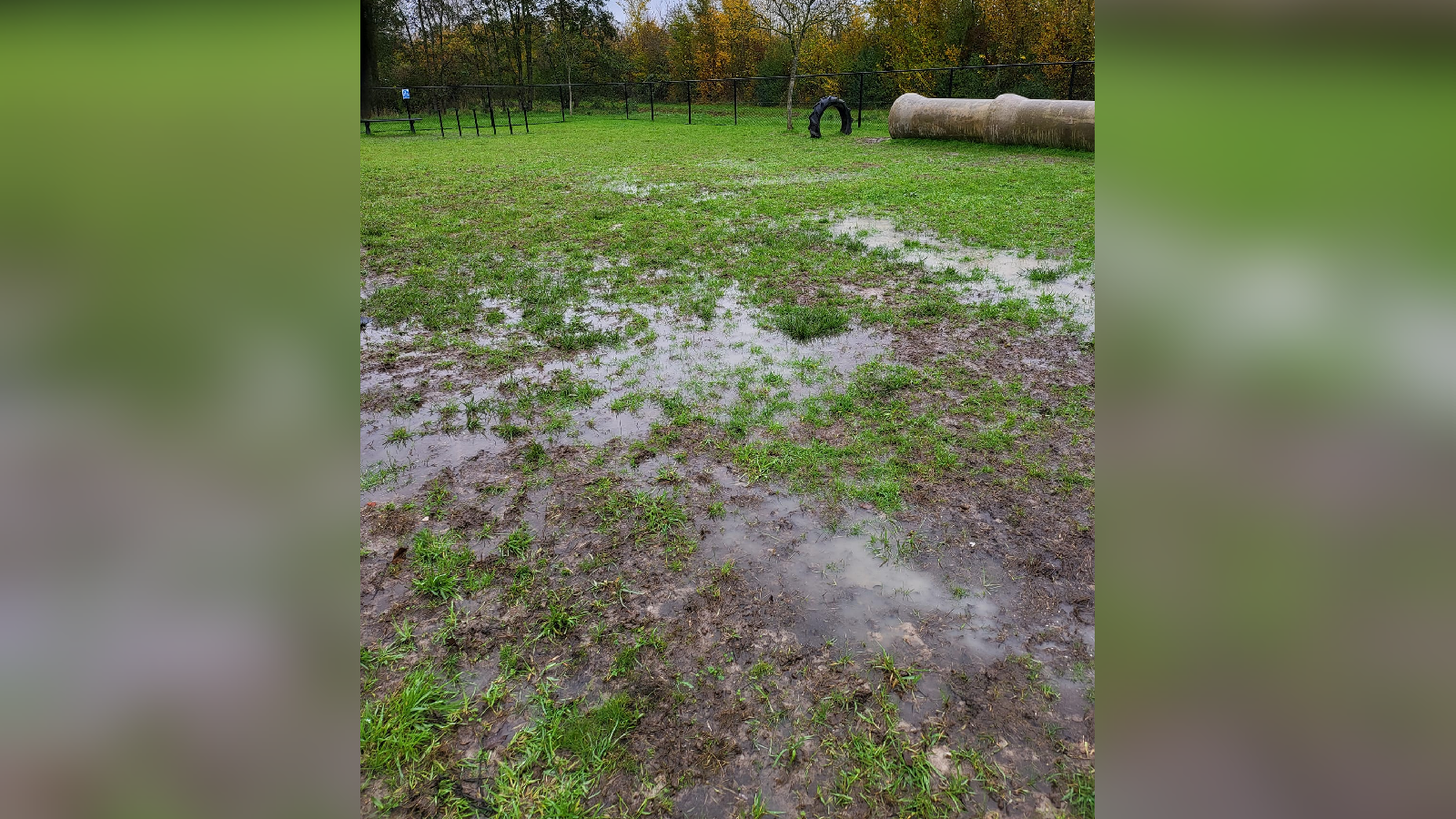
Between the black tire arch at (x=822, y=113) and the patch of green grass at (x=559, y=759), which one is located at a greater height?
the black tire arch at (x=822, y=113)

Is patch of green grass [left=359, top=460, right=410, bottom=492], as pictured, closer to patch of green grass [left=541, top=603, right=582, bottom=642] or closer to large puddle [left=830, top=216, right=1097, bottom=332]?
patch of green grass [left=541, top=603, right=582, bottom=642]

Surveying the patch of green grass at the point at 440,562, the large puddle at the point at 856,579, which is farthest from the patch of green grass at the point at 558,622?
the large puddle at the point at 856,579

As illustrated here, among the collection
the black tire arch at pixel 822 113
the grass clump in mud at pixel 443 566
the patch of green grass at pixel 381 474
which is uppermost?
the black tire arch at pixel 822 113

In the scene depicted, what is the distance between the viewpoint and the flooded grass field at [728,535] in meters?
2.04

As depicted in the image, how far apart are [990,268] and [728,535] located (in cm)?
459

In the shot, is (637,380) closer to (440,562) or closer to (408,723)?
(440,562)

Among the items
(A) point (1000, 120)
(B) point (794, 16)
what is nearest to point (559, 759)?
(A) point (1000, 120)

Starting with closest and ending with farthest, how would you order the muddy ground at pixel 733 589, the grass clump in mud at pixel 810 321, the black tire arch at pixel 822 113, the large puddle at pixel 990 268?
the muddy ground at pixel 733 589
the grass clump in mud at pixel 810 321
the large puddle at pixel 990 268
the black tire arch at pixel 822 113

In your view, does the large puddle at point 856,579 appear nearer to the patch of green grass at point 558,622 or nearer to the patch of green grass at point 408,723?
the patch of green grass at point 558,622

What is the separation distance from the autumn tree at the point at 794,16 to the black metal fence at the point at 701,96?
1.22 m

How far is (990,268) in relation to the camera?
6645 millimetres

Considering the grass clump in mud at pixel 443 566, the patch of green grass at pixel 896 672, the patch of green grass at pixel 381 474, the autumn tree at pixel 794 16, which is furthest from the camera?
the autumn tree at pixel 794 16

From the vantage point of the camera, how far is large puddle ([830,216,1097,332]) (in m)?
5.86

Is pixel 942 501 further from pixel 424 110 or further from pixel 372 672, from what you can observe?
pixel 424 110
